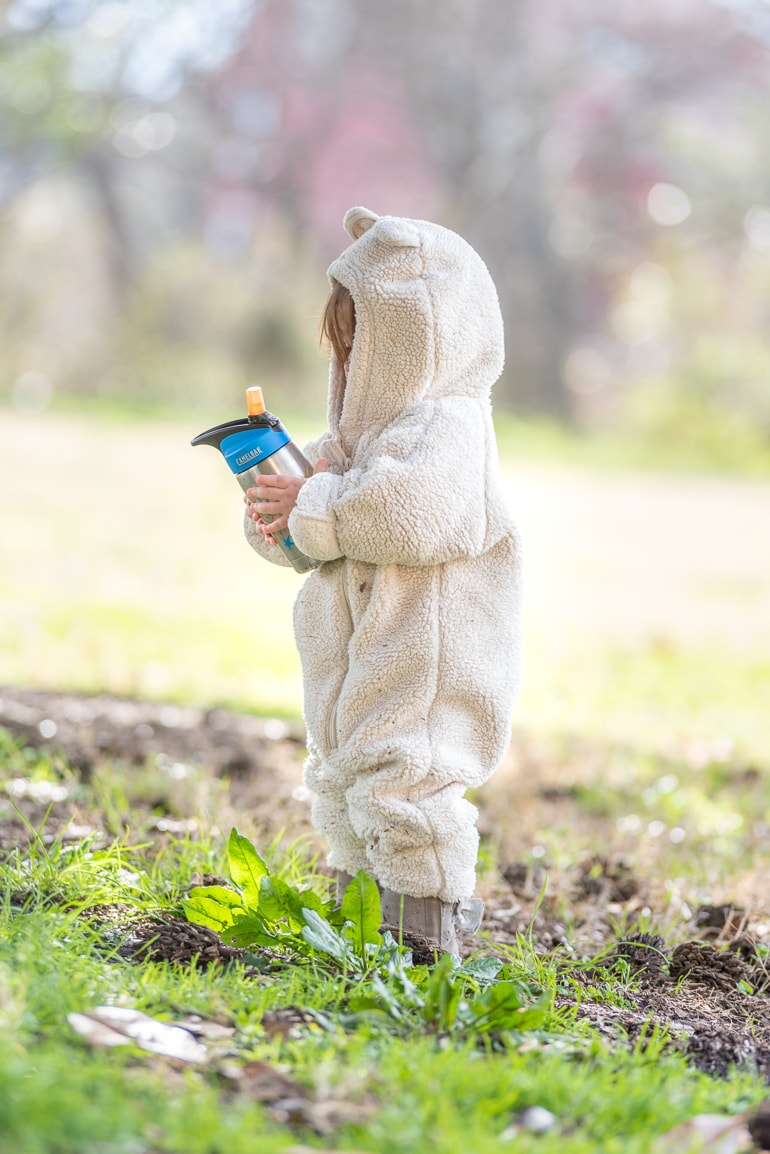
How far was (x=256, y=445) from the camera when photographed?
9.09ft

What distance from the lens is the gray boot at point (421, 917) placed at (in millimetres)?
2811

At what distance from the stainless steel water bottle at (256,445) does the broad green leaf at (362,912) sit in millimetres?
867

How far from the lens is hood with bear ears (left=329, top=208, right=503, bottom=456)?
274cm

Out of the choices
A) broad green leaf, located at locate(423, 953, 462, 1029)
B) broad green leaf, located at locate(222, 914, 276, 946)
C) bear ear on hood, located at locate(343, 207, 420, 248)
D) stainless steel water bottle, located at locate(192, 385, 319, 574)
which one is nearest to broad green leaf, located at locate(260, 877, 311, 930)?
broad green leaf, located at locate(222, 914, 276, 946)

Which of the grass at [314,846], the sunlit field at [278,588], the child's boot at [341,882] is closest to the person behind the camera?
the grass at [314,846]

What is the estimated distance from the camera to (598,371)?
25.4m

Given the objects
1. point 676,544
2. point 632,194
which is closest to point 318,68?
point 632,194

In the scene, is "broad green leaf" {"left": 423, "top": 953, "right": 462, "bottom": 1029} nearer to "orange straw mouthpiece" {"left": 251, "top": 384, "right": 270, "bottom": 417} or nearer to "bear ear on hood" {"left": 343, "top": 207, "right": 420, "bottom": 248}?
"orange straw mouthpiece" {"left": 251, "top": 384, "right": 270, "bottom": 417}

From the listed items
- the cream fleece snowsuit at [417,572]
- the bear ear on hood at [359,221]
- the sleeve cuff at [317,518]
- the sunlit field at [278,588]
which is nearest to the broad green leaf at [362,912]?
the cream fleece snowsuit at [417,572]

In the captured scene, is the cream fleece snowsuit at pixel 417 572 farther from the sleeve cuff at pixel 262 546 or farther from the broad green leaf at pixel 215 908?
the broad green leaf at pixel 215 908

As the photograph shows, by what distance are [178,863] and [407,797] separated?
900 mm

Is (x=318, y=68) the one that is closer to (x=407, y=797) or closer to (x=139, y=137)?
(x=139, y=137)

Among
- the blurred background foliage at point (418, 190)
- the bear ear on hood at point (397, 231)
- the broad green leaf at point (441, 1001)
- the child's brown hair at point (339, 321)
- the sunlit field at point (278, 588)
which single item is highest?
the blurred background foliage at point (418, 190)

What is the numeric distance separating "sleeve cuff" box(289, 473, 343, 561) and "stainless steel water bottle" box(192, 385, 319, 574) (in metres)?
0.10
